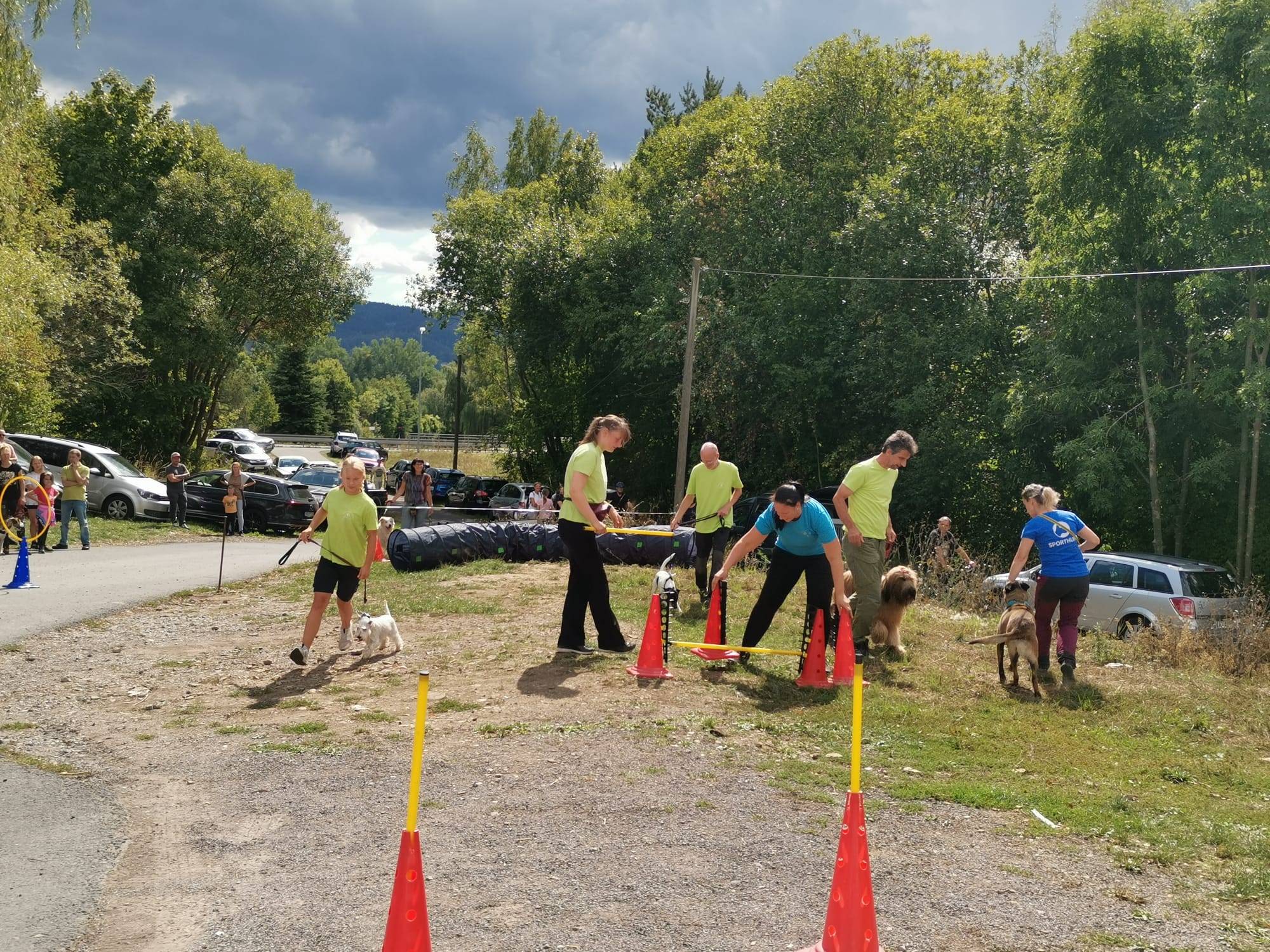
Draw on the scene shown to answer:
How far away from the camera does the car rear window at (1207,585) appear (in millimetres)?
15688

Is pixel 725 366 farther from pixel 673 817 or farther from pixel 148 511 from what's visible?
pixel 673 817

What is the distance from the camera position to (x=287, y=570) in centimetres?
1745

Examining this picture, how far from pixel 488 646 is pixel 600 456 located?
2354 mm

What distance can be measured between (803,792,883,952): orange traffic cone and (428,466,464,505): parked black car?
32.8 m

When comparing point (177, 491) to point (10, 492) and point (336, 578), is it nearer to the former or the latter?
point (10, 492)

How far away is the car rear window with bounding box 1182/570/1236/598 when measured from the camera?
1569 centimetres

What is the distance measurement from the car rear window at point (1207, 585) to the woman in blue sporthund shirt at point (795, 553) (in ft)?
30.6

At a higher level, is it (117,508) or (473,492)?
(473,492)

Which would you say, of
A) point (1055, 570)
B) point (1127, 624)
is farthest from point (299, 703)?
point (1127, 624)

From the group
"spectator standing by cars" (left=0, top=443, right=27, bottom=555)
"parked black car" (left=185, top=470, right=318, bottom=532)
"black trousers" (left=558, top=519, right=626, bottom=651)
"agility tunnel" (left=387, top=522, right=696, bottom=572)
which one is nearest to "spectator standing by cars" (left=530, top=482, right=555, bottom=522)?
"parked black car" (left=185, top=470, right=318, bottom=532)

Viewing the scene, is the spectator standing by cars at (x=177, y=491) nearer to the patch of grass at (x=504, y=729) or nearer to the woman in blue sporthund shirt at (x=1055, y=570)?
the patch of grass at (x=504, y=729)

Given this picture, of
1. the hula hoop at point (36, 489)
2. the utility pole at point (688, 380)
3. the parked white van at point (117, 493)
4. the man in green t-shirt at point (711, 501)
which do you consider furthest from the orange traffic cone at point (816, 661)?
the parked white van at point (117, 493)

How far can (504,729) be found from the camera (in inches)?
292

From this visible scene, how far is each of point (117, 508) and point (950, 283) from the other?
70.3ft
